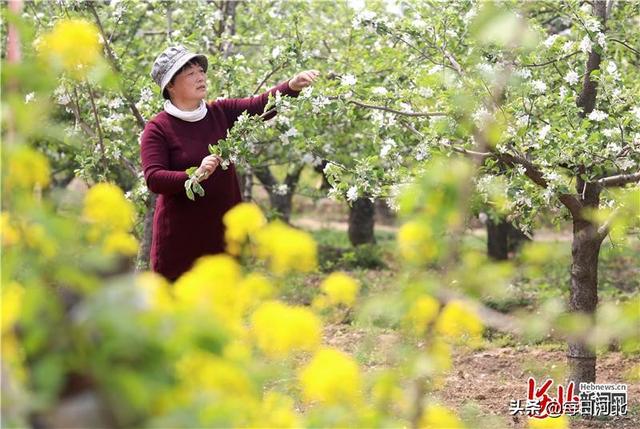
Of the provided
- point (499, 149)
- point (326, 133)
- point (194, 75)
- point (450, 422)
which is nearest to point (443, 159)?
point (499, 149)

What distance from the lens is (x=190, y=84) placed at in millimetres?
4516

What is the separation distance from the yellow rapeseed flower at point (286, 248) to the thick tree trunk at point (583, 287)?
3.17 meters

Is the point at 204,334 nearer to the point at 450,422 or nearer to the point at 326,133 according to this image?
the point at 450,422

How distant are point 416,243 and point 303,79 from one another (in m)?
2.78

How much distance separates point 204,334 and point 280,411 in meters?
0.44

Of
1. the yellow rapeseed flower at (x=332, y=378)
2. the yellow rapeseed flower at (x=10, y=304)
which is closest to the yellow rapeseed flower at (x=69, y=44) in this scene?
the yellow rapeseed flower at (x=10, y=304)

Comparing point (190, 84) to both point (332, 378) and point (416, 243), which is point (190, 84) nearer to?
point (416, 243)

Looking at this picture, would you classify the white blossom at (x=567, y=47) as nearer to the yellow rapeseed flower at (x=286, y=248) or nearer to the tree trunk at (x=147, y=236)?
the tree trunk at (x=147, y=236)

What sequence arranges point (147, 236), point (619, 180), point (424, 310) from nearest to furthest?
point (424, 310) → point (619, 180) → point (147, 236)

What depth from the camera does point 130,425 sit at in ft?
5.23

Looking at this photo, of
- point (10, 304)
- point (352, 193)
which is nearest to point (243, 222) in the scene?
point (10, 304)

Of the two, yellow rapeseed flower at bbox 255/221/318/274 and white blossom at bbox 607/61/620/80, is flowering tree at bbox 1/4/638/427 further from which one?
white blossom at bbox 607/61/620/80

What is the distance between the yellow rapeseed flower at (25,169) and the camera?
1.74m

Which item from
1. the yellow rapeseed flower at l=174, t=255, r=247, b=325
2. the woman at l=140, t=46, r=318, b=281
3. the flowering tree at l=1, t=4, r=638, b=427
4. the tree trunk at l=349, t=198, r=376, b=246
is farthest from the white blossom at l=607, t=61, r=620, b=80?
the tree trunk at l=349, t=198, r=376, b=246
